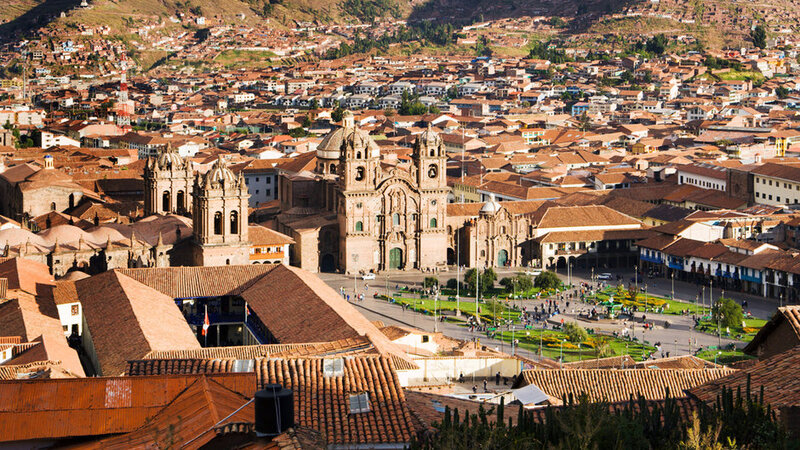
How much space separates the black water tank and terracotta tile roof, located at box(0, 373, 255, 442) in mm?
4383

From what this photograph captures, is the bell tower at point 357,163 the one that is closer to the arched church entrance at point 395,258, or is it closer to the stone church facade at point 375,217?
the stone church facade at point 375,217

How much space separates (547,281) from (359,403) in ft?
141

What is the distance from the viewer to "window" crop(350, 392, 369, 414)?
21.1 meters

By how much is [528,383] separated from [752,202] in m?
55.7

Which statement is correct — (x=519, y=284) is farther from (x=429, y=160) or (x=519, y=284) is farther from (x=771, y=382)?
(x=771, y=382)

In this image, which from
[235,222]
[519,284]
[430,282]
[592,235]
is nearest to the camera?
[235,222]

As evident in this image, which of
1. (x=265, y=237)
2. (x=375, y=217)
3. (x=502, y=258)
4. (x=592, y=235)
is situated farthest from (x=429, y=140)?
(x=265, y=237)

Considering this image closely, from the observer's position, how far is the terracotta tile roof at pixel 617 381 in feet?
94.0

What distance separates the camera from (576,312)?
59125 mm

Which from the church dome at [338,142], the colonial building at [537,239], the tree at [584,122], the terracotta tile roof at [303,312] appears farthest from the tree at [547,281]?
the tree at [584,122]

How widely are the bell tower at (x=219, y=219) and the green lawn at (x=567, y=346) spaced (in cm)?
1206

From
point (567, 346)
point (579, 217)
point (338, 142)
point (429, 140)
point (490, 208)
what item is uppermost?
point (429, 140)

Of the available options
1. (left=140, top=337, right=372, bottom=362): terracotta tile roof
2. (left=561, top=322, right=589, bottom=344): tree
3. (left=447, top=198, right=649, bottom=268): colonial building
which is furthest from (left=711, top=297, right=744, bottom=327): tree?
(left=140, top=337, right=372, bottom=362): terracotta tile roof

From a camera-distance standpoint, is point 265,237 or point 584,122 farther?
point 584,122
